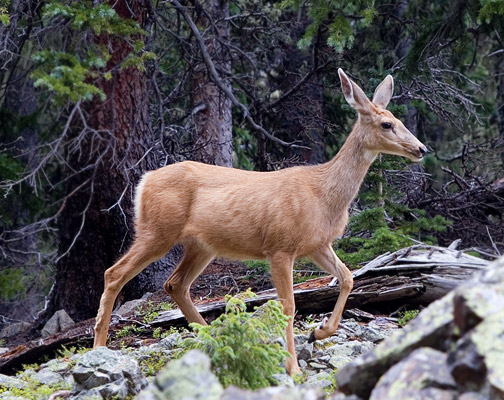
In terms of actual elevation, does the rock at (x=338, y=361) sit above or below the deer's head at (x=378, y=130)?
below

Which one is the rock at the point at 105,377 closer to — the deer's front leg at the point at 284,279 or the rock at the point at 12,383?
the rock at the point at 12,383

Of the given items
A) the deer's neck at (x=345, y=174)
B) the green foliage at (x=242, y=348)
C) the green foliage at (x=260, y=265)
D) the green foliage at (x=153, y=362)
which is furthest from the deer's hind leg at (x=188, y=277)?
the green foliage at (x=242, y=348)

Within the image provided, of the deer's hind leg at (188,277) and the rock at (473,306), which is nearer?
the rock at (473,306)

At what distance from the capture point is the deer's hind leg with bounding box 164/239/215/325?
800 centimetres

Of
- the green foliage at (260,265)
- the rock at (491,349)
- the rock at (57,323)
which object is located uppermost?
the rock at (491,349)

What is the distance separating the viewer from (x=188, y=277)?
8.11 meters

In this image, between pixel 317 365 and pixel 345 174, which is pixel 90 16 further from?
pixel 317 365

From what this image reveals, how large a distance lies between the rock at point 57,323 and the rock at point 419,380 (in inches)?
292

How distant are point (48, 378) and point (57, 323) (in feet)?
11.6

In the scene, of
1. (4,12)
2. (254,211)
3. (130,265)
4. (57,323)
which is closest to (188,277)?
(130,265)

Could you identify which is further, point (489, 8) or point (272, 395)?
point (489, 8)


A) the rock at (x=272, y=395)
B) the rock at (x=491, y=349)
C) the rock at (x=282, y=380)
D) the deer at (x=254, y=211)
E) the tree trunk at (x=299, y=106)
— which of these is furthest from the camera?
the tree trunk at (x=299, y=106)

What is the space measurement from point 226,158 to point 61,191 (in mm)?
4522

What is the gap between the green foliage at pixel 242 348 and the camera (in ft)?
16.0
